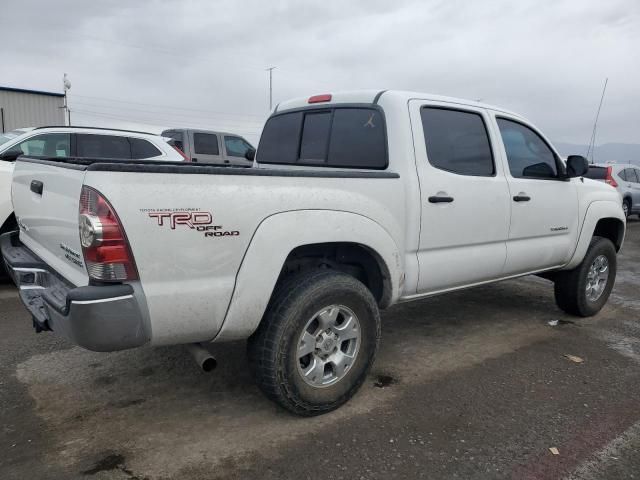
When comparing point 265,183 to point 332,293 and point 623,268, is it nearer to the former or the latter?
point 332,293

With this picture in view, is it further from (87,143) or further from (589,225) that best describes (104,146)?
(589,225)

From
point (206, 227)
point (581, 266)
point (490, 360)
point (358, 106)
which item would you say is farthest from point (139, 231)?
point (581, 266)

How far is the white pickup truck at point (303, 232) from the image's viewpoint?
93.3 inches

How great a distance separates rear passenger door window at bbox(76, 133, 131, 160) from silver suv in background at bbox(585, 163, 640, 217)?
12532 mm

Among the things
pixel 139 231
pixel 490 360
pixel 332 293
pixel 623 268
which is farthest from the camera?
pixel 623 268

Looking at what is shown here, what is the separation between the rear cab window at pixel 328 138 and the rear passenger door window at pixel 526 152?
4.12ft

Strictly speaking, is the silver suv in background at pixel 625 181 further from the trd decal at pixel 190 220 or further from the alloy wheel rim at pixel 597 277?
the trd decal at pixel 190 220

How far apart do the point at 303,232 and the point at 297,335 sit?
56 cm

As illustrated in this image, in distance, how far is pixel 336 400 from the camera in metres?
3.11

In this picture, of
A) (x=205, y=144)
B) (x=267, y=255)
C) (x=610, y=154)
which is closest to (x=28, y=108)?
(x=205, y=144)

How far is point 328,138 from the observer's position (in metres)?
3.98

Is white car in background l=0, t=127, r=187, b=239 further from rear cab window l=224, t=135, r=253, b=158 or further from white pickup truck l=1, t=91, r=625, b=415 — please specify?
rear cab window l=224, t=135, r=253, b=158

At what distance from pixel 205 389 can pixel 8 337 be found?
76.4 inches

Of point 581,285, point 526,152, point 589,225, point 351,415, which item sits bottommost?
point 351,415
